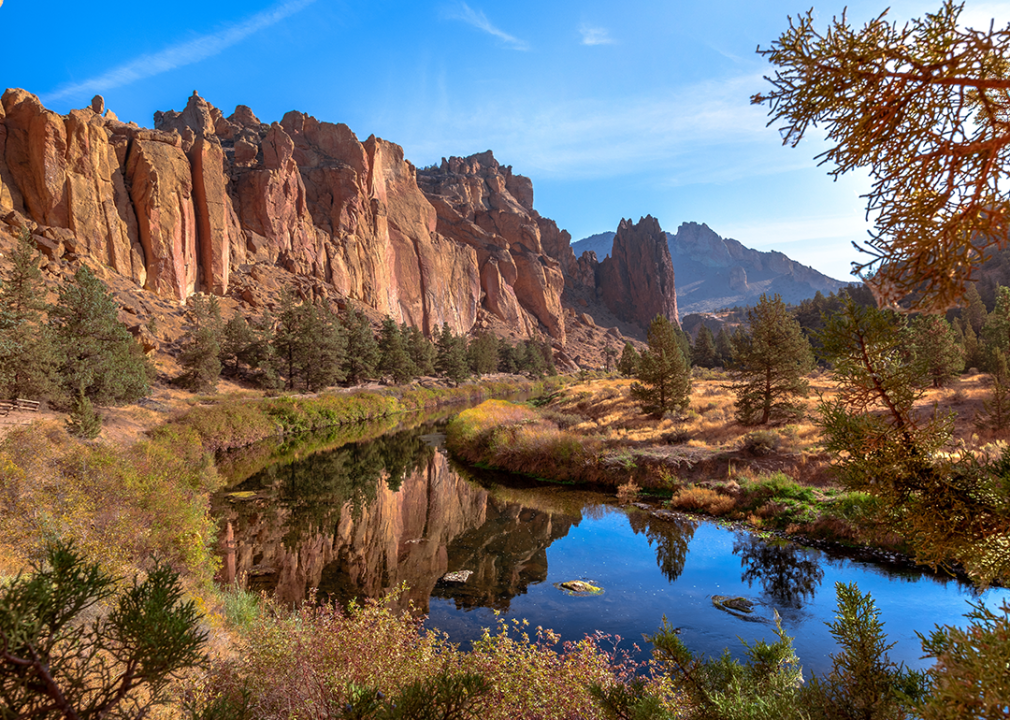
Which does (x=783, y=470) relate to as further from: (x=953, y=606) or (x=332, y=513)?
(x=332, y=513)

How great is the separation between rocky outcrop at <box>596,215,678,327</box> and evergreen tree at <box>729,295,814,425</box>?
423ft

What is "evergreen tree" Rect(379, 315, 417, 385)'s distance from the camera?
56156 mm

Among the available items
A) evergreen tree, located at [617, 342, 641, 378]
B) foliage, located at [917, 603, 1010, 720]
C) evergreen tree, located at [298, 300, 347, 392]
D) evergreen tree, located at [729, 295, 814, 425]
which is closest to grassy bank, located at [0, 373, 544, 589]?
foliage, located at [917, 603, 1010, 720]

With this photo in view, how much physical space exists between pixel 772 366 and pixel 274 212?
71677 mm

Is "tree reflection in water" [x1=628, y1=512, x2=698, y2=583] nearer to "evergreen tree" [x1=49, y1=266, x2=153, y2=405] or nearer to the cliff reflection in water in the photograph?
the cliff reflection in water

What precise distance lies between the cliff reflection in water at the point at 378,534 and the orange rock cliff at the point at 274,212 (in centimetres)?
4073

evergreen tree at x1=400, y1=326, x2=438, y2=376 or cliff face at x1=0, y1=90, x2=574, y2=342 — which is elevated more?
cliff face at x1=0, y1=90, x2=574, y2=342

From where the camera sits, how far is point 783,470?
17766mm

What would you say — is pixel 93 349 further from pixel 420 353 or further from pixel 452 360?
pixel 452 360

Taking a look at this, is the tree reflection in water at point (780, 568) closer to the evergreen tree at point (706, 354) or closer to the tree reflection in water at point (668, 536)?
the tree reflection in water at point (668, 536)

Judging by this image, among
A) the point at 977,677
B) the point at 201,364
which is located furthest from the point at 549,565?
the point at 201,364

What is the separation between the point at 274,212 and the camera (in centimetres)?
7250

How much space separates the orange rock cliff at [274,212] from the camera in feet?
156

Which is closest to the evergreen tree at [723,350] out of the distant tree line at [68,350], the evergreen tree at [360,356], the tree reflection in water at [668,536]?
the evergreen tree at [360,356]
